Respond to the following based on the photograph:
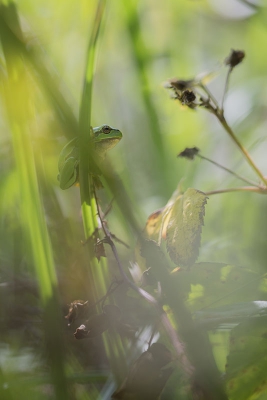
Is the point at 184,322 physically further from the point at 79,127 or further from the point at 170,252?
the point at 79,127

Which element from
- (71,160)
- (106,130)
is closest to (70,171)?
(71,160)

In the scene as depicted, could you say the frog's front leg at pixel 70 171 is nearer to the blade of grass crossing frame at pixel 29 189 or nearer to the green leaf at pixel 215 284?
the blade of grass crossing frame at pixel 29 189

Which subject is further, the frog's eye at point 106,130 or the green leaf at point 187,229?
the frog's eye at point 106,130

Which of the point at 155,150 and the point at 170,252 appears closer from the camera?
the point at 170,252

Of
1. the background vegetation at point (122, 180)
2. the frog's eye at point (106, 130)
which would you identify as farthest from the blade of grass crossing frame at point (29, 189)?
the frog's eye at point (106, 130)

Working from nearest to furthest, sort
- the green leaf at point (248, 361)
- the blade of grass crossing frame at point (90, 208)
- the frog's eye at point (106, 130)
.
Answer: the green leaf at point (248, 361), the blade of grass crossing frame at point (90, 208), the frog's eye at point (106, 130)

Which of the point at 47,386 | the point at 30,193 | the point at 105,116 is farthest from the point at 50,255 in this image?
the point at 105,116

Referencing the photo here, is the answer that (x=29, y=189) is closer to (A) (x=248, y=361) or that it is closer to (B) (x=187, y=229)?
(B) (x=187, y=229)
